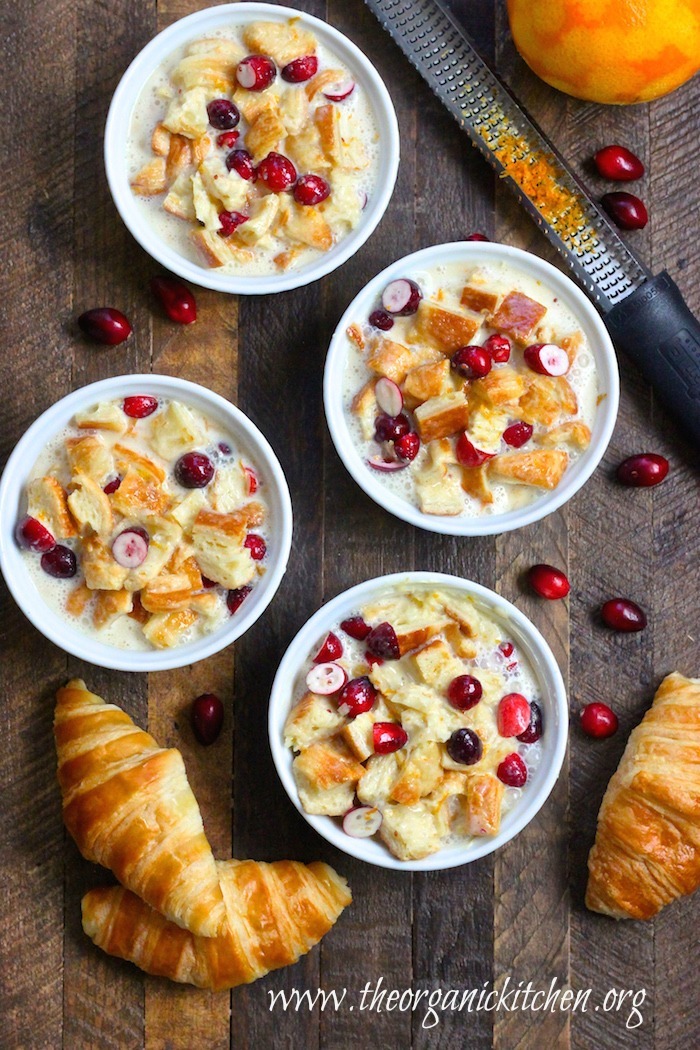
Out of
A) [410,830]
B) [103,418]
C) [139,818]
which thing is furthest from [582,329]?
[139,818]

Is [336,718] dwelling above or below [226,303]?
below

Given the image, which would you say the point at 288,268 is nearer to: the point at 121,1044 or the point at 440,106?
the point at 440,106

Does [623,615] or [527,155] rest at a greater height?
[527,155]

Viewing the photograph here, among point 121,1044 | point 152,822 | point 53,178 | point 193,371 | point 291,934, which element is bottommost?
point 121,1044

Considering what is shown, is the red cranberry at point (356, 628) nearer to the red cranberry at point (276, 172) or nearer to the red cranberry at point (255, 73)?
the red cranberry at point (276, 172)

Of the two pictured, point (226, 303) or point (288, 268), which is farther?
point (226, 303)

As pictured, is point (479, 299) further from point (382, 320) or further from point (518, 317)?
point (382, 320)

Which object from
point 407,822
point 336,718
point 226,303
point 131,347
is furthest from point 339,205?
point 407,822
